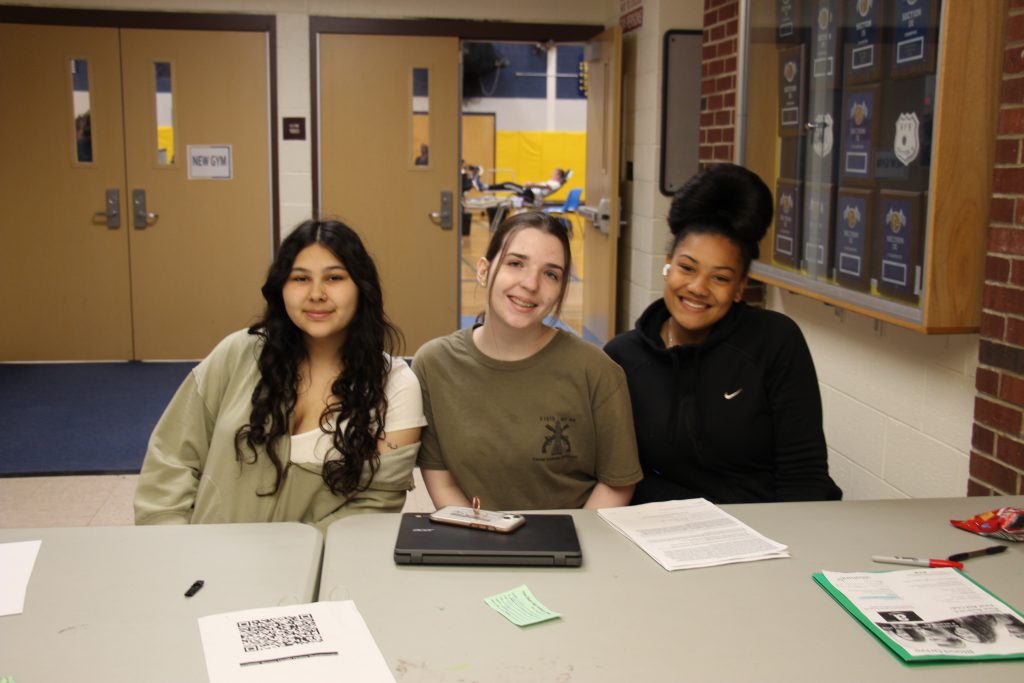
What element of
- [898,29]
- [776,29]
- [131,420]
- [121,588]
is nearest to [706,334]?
[898,29]

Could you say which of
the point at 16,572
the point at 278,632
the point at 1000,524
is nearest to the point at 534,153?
the point at 1000,524

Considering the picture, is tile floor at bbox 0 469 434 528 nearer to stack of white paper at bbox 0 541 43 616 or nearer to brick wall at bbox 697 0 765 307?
brick wall at bbox 697 0 765 307

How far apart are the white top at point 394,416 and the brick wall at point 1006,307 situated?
1.33 metres

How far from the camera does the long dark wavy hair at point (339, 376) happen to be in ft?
6.59

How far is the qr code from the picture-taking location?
1345 mm

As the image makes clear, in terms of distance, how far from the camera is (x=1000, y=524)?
1.77 metres

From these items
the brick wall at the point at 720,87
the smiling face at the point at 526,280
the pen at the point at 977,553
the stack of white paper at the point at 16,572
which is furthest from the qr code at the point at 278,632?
the brick wall at the point at 720,87

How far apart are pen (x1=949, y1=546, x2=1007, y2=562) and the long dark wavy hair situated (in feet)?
3.59

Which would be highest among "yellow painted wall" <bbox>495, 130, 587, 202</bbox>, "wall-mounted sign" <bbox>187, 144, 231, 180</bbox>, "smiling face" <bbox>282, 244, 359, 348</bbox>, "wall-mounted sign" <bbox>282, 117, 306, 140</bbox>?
"yellow painted wall" <bbox>495, 130, 587, 202</bbox>

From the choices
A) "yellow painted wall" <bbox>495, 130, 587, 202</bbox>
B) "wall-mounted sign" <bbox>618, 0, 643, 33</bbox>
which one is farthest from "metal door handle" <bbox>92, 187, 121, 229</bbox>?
"yellow painted wall" <bbox>495, 130, 587, 202</bbox>

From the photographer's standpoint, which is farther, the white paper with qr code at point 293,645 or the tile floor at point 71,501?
the tile floor at point 71,501

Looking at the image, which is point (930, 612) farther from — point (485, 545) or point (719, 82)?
point (719, 82)

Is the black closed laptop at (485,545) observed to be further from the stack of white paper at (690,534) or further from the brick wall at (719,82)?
the brick wall at (719,82)

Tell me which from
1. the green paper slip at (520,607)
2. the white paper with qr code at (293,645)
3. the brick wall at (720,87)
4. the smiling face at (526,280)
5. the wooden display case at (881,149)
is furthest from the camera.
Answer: the brick wall at (720,87)
